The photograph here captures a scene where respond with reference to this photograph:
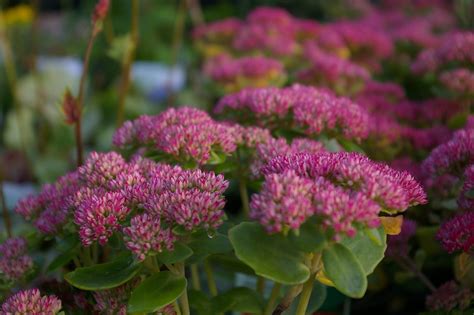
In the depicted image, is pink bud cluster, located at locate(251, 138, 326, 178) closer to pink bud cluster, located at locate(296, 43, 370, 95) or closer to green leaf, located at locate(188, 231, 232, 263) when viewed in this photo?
green leaf, located at locate(188, 231, 232, 263)

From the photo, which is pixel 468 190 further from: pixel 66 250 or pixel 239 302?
pixel 66 250

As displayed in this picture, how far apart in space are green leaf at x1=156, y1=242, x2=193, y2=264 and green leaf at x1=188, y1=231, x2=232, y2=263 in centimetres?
3

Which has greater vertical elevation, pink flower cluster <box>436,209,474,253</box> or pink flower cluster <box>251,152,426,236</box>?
pink flower cluster <box>251,152,426,236</box>

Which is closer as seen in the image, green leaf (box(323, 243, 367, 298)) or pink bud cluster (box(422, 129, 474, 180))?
green leaf (box(323, 243, 367, 298))

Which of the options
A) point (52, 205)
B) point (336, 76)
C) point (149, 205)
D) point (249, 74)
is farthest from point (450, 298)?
point (249, 74)

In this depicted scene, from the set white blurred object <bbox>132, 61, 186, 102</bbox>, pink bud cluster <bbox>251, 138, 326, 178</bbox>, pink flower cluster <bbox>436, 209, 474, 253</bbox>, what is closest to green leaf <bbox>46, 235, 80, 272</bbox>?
pink bud cluster <bbox>251, 138, 326, 178</bbox>

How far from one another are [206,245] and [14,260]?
293mm

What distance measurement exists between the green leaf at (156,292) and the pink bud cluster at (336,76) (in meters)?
0.90

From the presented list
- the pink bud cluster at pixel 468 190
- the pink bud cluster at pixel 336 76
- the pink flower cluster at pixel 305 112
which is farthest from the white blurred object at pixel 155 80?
the pink bud cluster at pixel 468 190

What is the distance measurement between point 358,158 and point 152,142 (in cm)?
34

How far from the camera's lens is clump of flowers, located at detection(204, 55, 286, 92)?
5.50 feet

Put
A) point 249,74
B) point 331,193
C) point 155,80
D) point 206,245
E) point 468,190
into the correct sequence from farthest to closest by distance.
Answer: point 155,80, point 249,74, point 468,190, point 206,245, point 331,193

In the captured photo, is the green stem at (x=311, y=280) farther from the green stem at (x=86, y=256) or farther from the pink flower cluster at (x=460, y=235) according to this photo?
the green stem at (x=86, y=256)

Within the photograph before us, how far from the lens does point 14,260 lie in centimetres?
91
